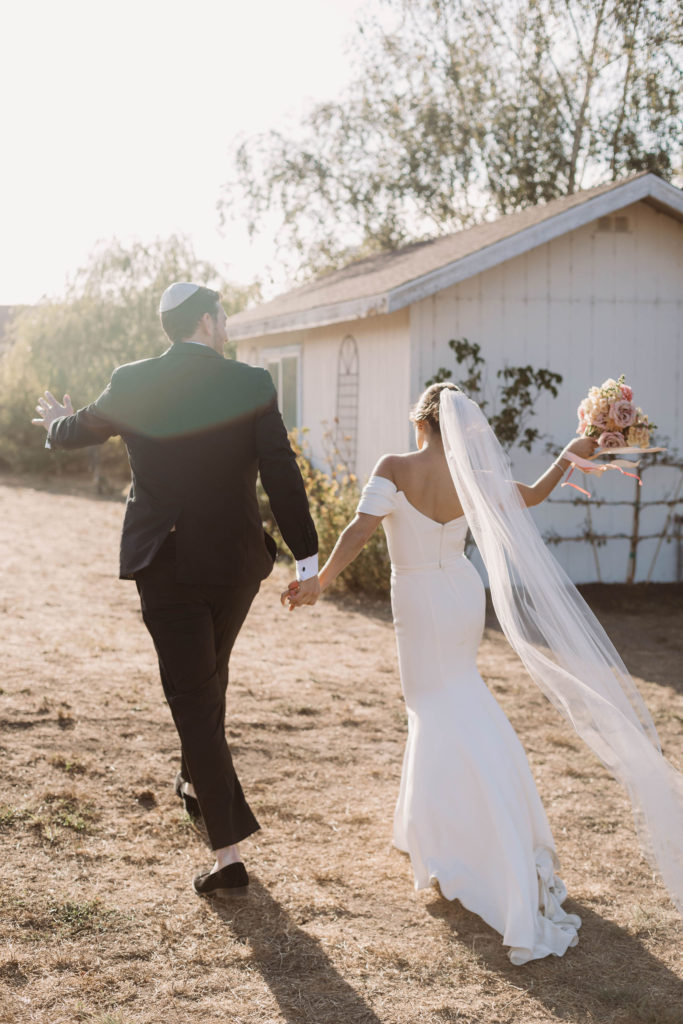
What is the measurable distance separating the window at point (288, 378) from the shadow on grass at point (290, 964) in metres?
11.8

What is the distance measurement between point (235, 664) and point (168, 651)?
4066 mm

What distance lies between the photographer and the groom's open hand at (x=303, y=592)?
3.97m

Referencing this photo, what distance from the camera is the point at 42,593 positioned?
10.5 m

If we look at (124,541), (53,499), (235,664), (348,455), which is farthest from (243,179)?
(124,541)

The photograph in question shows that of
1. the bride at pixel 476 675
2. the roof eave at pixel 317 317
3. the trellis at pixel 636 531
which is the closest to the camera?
the bride at pixel 476 675

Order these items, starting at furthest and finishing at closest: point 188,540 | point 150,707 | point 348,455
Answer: point 348,455
point 150,707
point 188,540

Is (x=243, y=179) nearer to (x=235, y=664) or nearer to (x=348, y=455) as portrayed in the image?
(x=348, y=455)

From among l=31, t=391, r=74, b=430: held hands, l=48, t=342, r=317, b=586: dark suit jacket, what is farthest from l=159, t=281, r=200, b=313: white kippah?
l=31, t=391, r=74, b=430: held hands

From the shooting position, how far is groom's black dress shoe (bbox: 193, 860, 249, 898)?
3.88m

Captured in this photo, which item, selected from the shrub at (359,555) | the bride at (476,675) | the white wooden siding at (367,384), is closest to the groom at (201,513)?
the bride at (476,675)

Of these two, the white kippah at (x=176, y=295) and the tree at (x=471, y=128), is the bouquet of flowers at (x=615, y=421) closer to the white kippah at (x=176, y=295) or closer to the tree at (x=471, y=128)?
the white kippah at (x=176, y=295)

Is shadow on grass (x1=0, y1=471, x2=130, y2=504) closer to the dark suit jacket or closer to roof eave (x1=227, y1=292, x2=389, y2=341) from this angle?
roof eave (x1=227, y1=292, x2=389, y2=341)

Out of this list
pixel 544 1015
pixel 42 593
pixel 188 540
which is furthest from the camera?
pixel 42 593

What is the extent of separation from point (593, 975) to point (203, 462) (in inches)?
91.8
